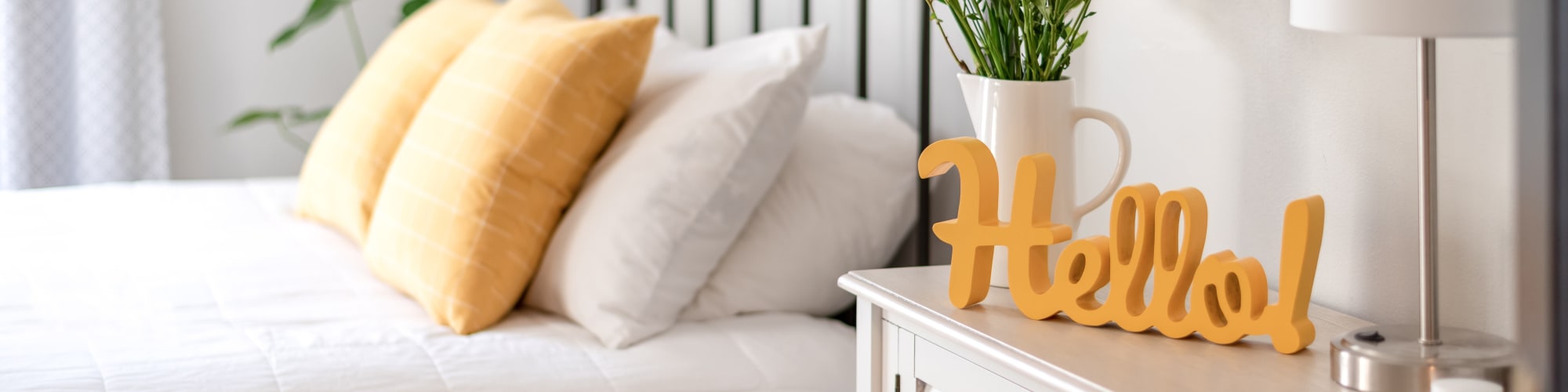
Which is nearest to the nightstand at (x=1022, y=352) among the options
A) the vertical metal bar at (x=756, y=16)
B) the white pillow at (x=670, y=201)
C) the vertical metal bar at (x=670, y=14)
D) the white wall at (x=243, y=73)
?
the white pillow at (x=670, y=201)

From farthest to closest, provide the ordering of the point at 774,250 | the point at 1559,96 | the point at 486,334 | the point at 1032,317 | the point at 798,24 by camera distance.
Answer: the point at 798,24 → the point at 774,250 → the point at 486,334 → the point at 1032,317 → the point at 1559,96

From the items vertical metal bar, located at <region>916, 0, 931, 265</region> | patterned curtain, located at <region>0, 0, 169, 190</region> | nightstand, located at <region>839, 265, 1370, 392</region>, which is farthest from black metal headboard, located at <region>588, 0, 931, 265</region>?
patterned curtain, located at <region>0, 0, 169, 190</region>

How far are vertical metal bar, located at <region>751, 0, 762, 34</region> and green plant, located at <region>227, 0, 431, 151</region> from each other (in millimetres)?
1072

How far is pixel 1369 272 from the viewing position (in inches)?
34.5

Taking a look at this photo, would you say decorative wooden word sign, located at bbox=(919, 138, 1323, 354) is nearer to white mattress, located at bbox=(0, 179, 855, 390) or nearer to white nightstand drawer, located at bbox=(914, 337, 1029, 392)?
white nightstand drawer, located at bbox=(914, 337, 1029, 392)

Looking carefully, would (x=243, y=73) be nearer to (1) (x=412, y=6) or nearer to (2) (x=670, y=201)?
(1) (x=412, y=6)

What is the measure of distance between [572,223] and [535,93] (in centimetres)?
14

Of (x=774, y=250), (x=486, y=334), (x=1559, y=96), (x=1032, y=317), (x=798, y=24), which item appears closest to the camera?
(x=1559, y=96)

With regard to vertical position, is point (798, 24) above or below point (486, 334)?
above

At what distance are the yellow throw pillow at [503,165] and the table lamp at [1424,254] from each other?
804 mm

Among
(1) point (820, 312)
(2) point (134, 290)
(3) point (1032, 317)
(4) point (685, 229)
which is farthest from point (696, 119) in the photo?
(2) point (134, 290)

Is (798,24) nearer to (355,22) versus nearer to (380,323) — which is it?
(380,323)

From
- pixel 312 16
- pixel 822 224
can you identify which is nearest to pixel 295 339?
pixel 822 224

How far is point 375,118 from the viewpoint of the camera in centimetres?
172
